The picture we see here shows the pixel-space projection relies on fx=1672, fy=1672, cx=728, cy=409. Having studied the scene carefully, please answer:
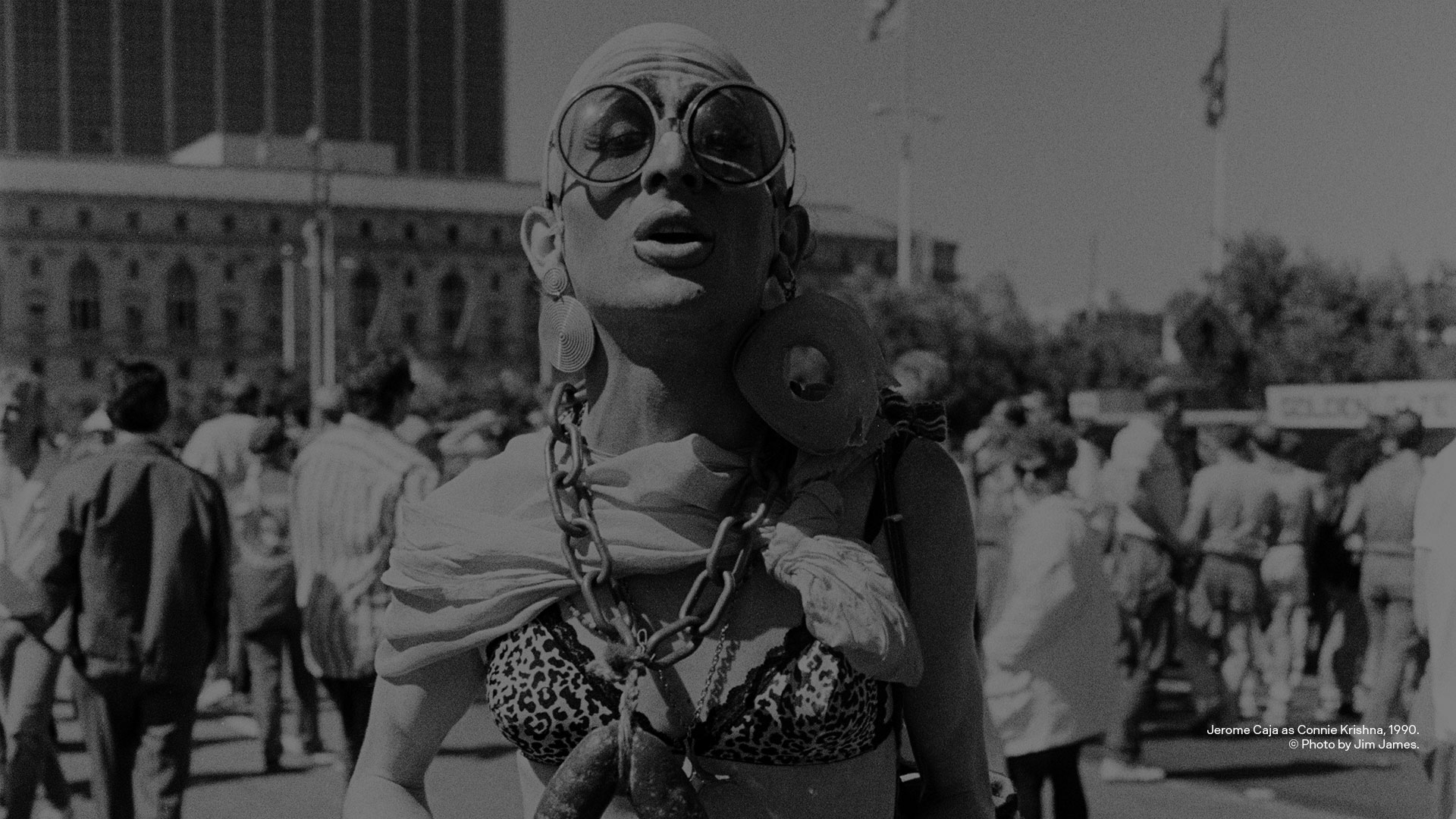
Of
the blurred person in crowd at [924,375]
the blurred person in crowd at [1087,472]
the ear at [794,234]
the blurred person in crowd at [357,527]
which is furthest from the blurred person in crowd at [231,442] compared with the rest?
the ear at [794,234]

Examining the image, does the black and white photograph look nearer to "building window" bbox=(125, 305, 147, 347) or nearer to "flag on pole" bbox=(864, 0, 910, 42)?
"flag on pole" bbox=(864, 0, 910, 42)

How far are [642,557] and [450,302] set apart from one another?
110m

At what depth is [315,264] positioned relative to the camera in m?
42.4

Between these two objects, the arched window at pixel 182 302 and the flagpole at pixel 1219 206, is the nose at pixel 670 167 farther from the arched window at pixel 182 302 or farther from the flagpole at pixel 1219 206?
the arched window at pixel 182 302

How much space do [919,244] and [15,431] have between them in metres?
102

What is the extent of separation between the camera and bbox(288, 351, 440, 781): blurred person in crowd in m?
6.60

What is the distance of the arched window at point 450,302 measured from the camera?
109 m

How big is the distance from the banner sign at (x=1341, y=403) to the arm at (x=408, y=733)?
12.2 meters

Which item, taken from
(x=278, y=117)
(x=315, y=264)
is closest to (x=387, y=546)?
(x=315, y=264)

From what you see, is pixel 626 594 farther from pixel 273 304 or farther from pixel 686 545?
pixel 273 304

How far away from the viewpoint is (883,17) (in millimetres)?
36031

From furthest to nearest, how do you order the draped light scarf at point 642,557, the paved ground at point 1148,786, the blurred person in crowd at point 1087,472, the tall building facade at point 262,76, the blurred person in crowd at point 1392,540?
the tall building facade at point 262,76, the blurred person in crowd at point 1087,472, the blurred person in crowd at point 1392,540, the paved ground at point 1148,786, the draped light scarf at point 642,557

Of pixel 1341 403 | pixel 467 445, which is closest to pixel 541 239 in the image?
pixel 467 445

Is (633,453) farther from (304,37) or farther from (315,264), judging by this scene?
(304,37)
